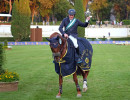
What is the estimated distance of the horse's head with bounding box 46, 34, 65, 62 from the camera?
8992 millimetres

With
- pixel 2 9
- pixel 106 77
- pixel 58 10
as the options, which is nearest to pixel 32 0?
pixel 2 9

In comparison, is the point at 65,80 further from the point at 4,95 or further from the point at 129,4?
the point at 129,4

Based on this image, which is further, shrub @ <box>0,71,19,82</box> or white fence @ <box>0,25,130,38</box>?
white fence @ <box>0,25,130,38</box>

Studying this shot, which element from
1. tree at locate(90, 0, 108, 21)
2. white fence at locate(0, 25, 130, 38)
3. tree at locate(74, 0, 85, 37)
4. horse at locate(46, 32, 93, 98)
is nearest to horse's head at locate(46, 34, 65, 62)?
horse at locate(46, 32, 93, 98)

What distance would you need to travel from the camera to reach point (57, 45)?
9062 mm

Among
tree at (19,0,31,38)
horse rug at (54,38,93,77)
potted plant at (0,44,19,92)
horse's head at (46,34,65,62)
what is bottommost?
potted plant at (0,44,19,92)

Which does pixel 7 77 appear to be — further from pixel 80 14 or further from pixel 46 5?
pixel 46 5

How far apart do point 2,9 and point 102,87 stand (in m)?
66.0

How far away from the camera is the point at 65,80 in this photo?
1334 centimetres

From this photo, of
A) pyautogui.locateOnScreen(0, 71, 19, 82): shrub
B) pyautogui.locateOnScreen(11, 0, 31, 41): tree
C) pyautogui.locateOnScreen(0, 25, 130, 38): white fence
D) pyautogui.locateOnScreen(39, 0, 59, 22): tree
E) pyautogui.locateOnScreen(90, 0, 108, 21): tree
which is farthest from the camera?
pyautogui.locateOnScreen(90, 0, 108, 21): tree

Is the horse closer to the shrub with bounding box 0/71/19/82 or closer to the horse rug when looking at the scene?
the horse rug

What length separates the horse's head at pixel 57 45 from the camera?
8.99 metres

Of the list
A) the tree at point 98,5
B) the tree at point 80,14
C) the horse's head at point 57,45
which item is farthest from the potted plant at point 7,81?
the tree at point 98,5

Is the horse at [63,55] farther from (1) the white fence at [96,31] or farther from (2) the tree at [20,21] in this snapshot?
(1) the white fence at [96,31]
